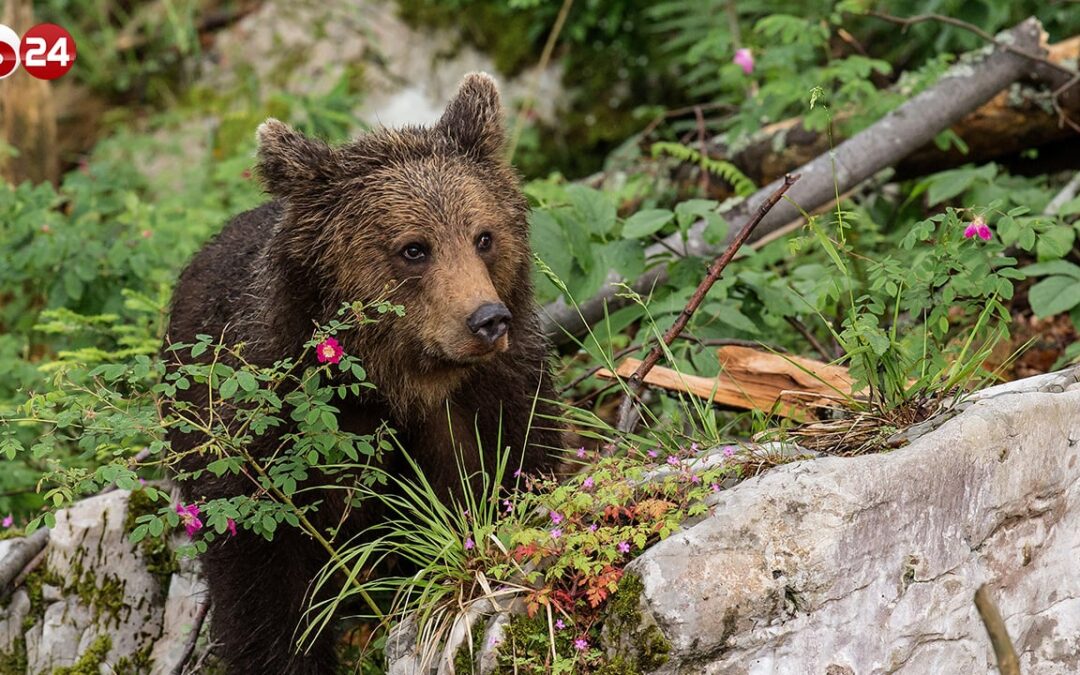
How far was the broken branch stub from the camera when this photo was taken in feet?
20.9

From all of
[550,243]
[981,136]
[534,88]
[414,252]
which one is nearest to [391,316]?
[414,252]

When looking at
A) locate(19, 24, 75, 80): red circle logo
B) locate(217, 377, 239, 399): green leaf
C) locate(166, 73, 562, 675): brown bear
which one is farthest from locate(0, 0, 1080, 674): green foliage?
locate(19, 24, 75, 80): red circle logo

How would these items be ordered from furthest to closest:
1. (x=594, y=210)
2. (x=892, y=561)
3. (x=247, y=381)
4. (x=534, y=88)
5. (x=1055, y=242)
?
(x=534, y=88)
(x=594, y=210)
(x=1055, y=242)
(x=247, y=381)
(x=892, y=561)

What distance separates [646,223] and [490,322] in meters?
1.52

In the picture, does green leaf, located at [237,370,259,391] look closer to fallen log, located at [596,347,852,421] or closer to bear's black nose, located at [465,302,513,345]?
bear's black nose, located at [465,302,513,345]

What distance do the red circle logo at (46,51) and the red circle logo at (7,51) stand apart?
0.08 m

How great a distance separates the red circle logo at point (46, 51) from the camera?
9484 mm

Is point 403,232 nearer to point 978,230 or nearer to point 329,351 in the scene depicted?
point 329,351

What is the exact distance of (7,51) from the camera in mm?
9047

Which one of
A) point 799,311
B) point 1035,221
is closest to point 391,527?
point 799,311

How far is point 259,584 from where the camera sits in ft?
15.3

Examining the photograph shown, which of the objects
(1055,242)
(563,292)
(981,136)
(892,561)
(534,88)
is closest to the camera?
(892,561)

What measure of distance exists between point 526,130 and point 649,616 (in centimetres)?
772

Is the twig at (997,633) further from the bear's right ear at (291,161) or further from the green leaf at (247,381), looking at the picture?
the bear's right ear at (291,161)
